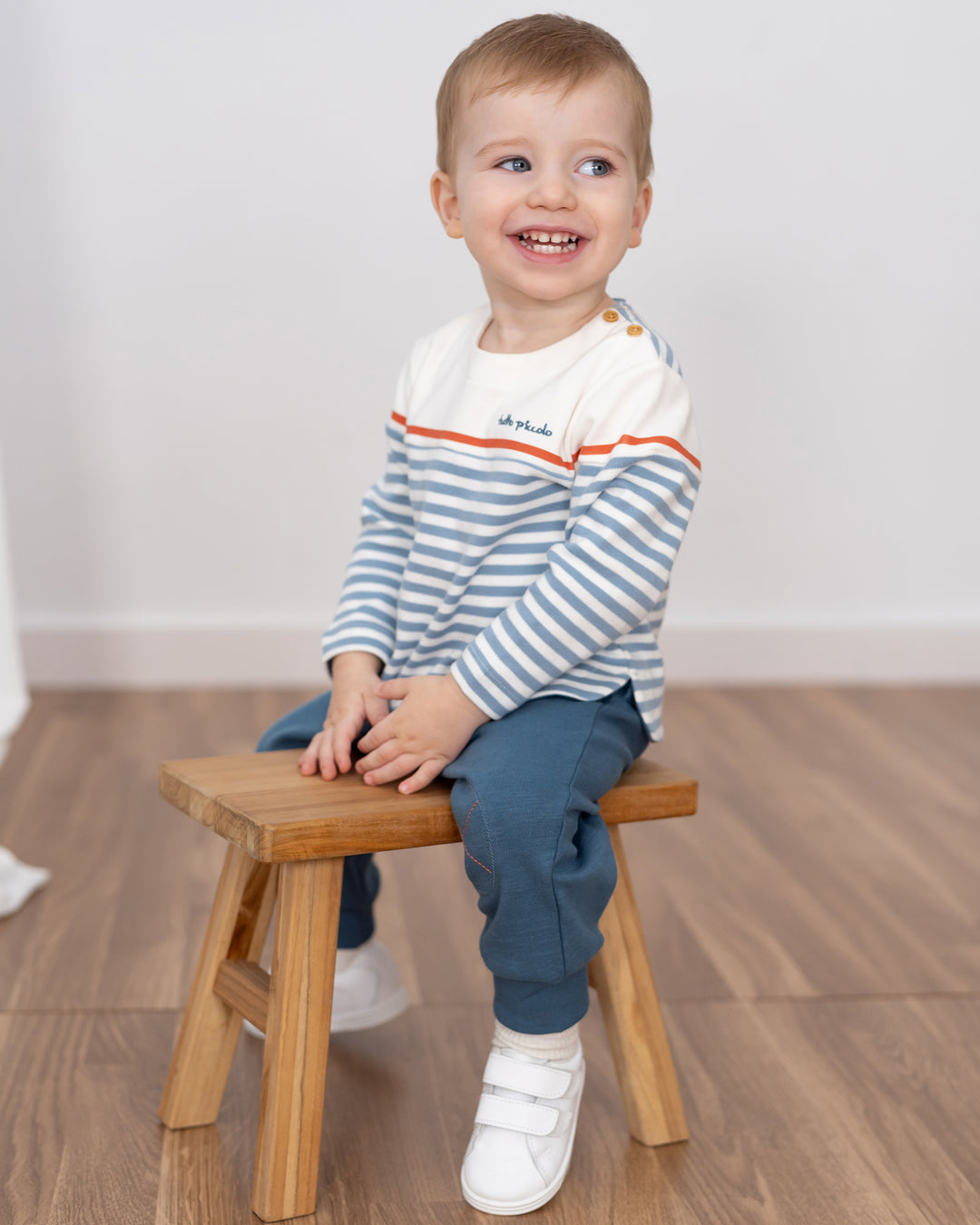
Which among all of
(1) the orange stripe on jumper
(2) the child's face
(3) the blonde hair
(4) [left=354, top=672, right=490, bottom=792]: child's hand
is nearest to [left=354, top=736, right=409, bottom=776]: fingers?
(4) [left=354, top=672, right=490, bottom=792]: child's hand

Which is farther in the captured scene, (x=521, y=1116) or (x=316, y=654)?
(x=316, y=654)

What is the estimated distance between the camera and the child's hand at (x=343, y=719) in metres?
0.96

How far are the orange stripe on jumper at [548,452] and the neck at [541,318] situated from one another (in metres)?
0.08

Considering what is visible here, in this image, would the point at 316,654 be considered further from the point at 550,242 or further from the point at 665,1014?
the point at 550,242

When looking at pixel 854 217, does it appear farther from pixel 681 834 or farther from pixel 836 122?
pixel 681 834

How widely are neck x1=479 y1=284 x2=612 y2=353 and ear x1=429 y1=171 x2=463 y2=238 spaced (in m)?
0.06

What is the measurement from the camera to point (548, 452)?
96 cm

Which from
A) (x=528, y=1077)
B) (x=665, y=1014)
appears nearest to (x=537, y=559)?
(x=528, y=1077)

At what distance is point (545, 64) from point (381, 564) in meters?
0.41

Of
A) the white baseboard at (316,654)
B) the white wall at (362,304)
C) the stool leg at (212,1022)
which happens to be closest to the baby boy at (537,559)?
the stool leg at (212,1022)

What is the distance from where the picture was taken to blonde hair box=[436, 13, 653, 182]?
93 centimetres

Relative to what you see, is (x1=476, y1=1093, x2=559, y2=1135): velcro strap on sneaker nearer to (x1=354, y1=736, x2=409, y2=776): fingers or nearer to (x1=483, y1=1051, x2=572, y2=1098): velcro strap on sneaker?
(x1=483, y1=1051, x2=572, y2=1098): velcro strap on sneaker

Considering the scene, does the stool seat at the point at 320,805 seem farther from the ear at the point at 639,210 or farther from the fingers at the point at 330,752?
the ear at the point at 639,210

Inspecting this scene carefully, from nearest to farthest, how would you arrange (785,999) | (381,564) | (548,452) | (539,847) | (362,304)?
(539,847)
(548,452)
(381,564)
(785,999)
(362,304)
